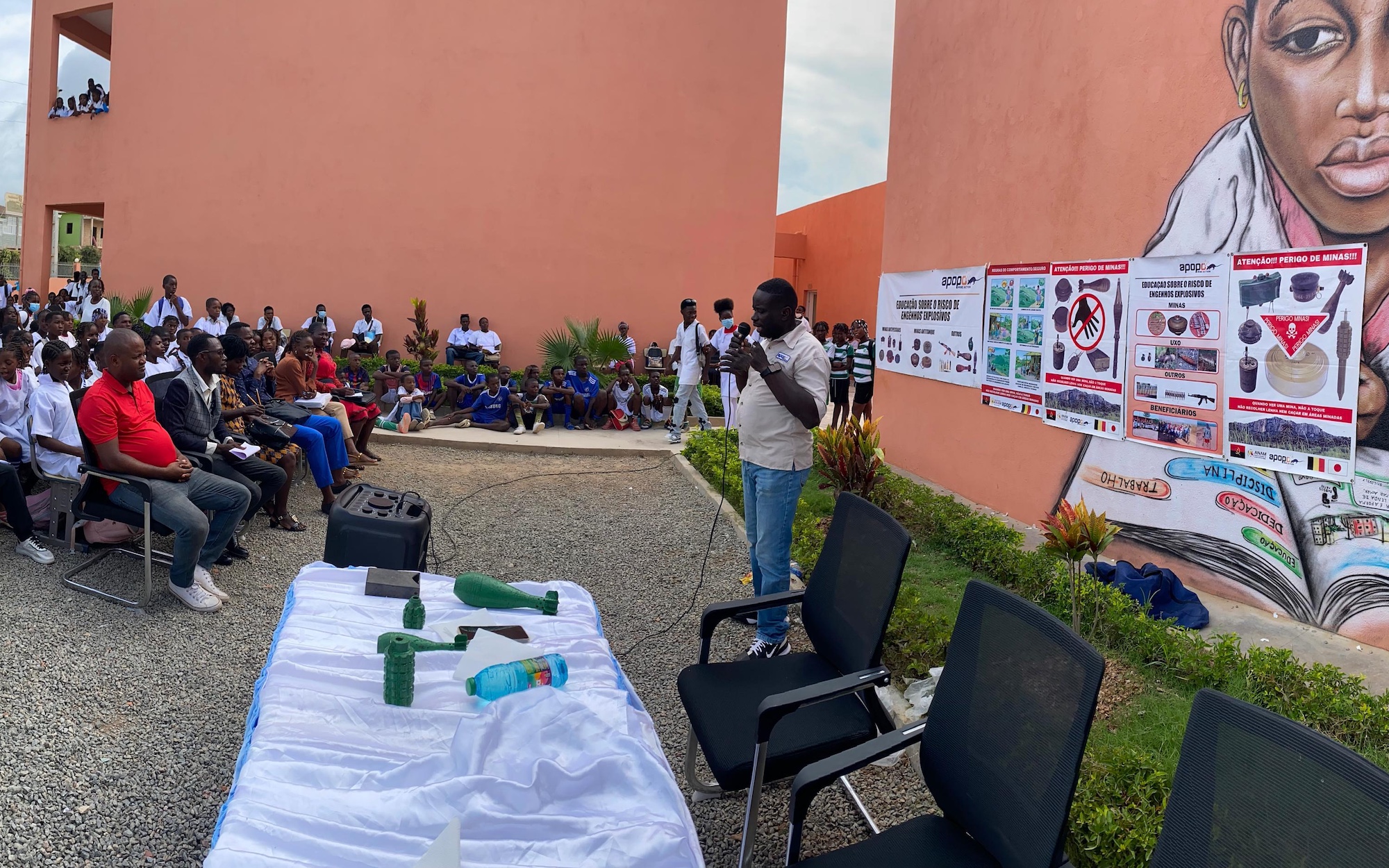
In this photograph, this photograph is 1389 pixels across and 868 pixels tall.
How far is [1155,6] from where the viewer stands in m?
5.95

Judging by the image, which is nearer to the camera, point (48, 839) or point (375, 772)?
point (375, 772)

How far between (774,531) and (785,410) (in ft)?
1.90

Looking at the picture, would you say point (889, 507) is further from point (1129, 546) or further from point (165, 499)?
point (165, 499)

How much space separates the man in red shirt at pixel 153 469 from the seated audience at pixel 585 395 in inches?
290

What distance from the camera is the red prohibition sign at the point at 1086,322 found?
6309 mm

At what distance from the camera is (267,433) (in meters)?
6.69

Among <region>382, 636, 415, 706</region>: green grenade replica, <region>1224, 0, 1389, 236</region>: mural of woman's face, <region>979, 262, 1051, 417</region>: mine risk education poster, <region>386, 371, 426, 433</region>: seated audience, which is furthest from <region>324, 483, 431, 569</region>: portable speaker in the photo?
<region>386, 371, 426, 433</region>: seated audience

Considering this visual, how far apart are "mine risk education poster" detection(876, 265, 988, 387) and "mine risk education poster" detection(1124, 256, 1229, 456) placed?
6.61ft

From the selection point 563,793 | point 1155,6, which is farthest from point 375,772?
point 1155,6

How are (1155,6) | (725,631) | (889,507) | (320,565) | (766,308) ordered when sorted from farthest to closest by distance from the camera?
(889,507) < (1155,6) < (725,631) < (766,308) < (320,565)

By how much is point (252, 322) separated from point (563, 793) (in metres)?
15.9

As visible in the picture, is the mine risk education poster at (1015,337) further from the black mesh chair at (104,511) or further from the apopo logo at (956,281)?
the black mesh chair at (104,511)

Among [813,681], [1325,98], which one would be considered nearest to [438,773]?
[813,681]

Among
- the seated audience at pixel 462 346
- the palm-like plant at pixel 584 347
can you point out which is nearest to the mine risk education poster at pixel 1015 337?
the palm-like plant at pixel 584 347
